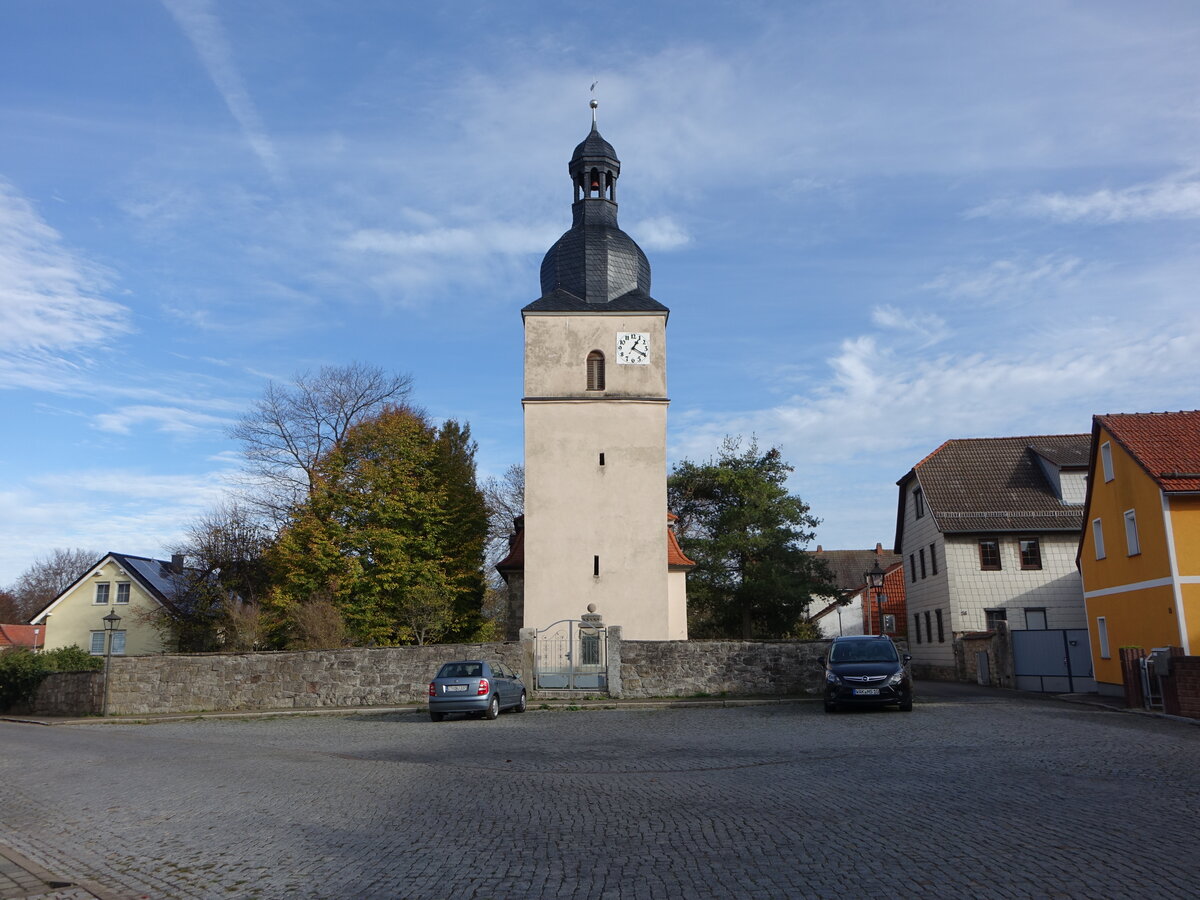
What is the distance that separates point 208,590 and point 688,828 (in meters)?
35.7

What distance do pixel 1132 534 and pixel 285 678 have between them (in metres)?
22.1

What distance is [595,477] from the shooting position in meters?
32.6

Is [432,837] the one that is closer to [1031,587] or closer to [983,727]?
[983,727]

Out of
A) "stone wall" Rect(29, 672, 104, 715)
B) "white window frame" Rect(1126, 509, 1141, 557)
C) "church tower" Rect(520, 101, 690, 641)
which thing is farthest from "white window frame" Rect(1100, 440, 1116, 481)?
"stone wall" Rect(29, 672, 104, 715)

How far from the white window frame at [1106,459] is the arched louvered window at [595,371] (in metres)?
15.7

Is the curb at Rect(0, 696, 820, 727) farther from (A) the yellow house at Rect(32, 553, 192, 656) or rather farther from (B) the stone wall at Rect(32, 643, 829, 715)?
(A) the yellow house at Rect(32, 553, 192, 656)

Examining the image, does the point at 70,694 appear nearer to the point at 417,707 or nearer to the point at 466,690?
the point at 417,707

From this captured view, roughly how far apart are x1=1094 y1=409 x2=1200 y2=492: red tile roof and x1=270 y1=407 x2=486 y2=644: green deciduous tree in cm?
2263

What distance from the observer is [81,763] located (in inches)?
553

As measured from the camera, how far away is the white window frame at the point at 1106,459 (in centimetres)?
2542

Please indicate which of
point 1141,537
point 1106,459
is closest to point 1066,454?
point 1106,459

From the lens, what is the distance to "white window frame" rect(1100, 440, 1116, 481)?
25422 millimetres

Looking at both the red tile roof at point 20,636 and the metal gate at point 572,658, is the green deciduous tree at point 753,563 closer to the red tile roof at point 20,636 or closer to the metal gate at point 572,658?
the metal gate at point 572,658

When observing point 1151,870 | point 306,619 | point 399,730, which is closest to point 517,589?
point 306,619
